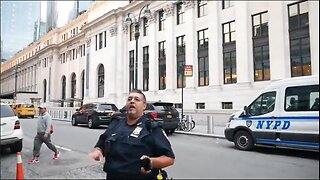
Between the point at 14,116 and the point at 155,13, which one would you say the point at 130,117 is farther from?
the point at 155,13

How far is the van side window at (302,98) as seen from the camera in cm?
715

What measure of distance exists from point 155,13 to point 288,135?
2887 cm

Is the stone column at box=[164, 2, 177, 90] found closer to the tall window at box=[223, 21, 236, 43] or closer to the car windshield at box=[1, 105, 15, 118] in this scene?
the tall window at box=[223, 21, 236, 43]

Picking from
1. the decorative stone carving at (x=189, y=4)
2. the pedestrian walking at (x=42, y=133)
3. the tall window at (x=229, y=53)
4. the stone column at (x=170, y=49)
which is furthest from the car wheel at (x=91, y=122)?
the decorative stone carving at (x=189, y=4)

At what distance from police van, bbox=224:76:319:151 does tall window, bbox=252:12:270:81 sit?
15319mm

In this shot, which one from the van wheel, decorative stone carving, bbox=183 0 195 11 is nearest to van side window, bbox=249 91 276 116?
the van wheel

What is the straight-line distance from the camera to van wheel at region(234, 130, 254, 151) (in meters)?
8.98

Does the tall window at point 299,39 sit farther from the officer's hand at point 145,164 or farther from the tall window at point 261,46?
the officer's hand at point 145,164

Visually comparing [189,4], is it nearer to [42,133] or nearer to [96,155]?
[42,133]

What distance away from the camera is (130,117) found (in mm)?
2648

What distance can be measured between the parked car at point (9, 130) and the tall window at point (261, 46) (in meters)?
19.3

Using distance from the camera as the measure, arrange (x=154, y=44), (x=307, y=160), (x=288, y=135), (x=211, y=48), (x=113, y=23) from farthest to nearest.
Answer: (x=113, y=23)
(x=154, y=44)
(x=211, y=48)
(x=288, y=135)
(x=307, y=160)

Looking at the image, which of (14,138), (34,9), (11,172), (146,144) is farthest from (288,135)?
(34,9)

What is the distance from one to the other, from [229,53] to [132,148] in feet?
81.2
